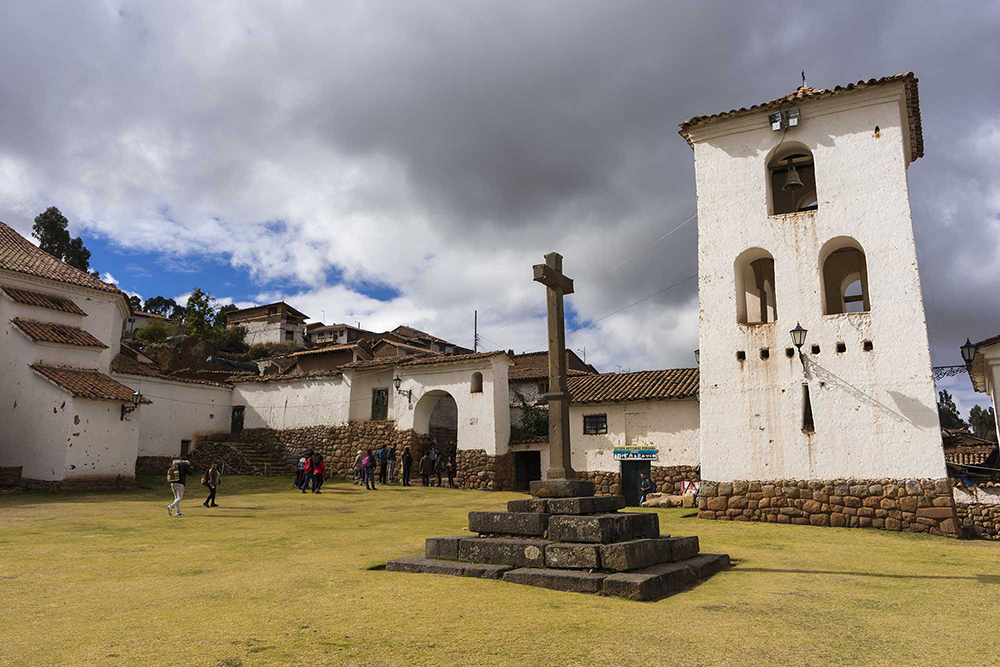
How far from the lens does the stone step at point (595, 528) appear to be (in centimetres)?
674

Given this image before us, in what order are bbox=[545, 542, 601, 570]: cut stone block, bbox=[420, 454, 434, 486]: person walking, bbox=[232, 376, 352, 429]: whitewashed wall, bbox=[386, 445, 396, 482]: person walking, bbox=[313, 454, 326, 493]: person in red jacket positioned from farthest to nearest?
bbox=[232, 376, 352, 429]: whitewashed wall → bbox=[386, 445, 396, 482]: person walking → bbox=[420, 454, 434, 486]: person walking → bbox=[313, 454, 326, 493]: person in red jacket → bbox=[545, 542, 601, 570]: cut stone block

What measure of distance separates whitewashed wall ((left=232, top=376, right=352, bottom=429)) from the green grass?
15.8 m

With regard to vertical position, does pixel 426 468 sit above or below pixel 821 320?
below

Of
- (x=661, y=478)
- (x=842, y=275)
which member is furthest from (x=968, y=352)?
(x=661, y=478)

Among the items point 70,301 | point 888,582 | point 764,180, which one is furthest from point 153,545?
point 70,301

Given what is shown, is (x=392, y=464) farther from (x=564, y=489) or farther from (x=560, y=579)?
(x=560, y=579)

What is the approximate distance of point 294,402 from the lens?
27.1m

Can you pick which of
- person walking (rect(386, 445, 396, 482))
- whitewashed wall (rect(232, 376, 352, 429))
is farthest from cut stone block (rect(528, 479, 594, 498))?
whitewashed wall (rect(232, 376, 352, 429))

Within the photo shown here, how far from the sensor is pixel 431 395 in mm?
24344

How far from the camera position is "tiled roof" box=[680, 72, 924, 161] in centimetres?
1350

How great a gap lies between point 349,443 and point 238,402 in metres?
6.51

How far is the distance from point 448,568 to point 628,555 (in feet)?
6.44

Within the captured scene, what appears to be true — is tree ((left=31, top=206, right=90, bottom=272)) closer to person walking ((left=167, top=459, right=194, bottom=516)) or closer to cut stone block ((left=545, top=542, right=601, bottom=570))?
person walking ((left=167, top=459, right=194, bottom=516))

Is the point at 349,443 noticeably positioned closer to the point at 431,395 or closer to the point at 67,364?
the point at 431,395
